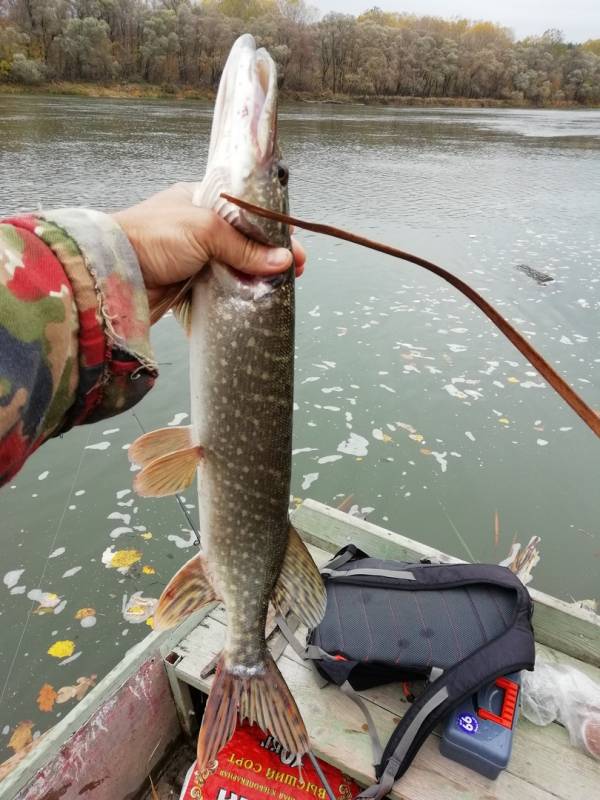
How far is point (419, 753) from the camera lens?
2.10m

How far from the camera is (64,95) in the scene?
3878 centimetres

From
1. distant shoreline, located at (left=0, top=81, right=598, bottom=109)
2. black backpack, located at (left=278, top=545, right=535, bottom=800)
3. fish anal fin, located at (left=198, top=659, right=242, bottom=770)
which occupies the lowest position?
black backpack, located at (left=278, top=545, right=535, bottom=800)

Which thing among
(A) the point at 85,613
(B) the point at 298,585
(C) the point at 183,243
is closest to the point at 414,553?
(B) the point at 298,585

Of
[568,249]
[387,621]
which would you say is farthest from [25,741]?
[568,249]

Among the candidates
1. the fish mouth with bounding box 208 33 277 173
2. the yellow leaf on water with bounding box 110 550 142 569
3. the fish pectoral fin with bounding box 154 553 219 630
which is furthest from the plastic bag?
the yellow leaf on water with bounding box 110 550 142 569

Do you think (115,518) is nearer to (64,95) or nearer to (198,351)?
(198,351)

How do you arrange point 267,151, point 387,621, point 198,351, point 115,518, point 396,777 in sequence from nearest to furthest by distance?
point 267,151 < point 198,351 < point 396,777 < point 387,621 < point 115,518

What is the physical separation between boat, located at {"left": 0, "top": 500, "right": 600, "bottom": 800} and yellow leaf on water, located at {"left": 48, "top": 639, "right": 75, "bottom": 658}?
98cm

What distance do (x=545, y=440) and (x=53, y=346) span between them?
503 centimetres

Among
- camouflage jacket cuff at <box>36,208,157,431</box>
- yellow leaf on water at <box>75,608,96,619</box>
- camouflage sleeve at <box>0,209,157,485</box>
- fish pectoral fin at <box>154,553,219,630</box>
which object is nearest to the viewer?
camouflage sleeve at <box>0,209,157,485</box>

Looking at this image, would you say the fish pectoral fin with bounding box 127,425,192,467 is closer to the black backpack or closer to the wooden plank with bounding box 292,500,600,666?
the black backpack

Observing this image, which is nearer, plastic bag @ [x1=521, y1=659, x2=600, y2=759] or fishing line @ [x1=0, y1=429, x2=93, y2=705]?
plastic bag @ [x1=521, y1=659, x2=600, y2=759]

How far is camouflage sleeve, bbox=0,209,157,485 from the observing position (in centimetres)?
114

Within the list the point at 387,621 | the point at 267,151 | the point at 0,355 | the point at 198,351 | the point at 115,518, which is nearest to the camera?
the point at 0,355
